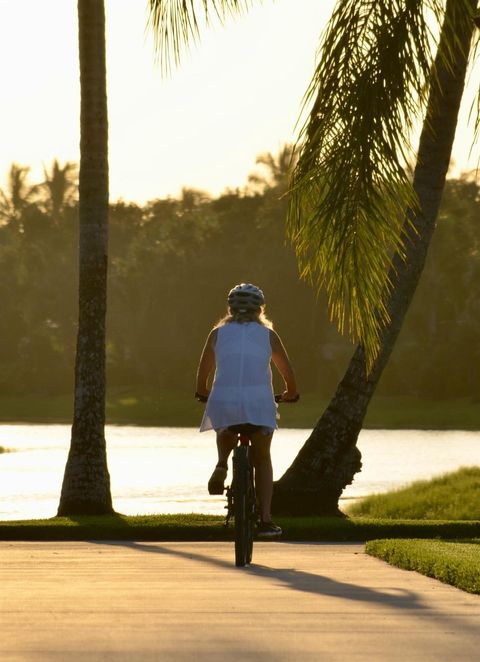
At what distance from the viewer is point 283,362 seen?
986 cm

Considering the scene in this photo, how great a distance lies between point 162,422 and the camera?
236 ft

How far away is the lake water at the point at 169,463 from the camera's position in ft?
82.9

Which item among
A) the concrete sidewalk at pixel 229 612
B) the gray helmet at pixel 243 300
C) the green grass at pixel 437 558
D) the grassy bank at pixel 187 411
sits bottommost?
the concrete sidewalk at pixel 229 612

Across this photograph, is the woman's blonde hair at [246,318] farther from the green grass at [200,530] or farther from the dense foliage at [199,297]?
the dense foliage at [199,297]

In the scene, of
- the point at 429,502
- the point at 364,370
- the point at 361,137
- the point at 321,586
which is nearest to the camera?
the point at 321,586

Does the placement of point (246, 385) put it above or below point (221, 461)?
above

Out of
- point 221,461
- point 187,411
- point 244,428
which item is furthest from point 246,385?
point 187,411

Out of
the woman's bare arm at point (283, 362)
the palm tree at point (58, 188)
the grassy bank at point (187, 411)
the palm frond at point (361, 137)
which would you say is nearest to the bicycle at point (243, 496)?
the woman's bare arm at point (283, 362)

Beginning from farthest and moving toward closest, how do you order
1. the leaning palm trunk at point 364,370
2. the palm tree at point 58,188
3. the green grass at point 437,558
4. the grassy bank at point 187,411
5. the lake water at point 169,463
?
the palm tree at point 58,188, the grassy bank at point 187,411, the lake water at point 169,463, the leaning palm trunk at point 364,370, the green grass at point 437,558

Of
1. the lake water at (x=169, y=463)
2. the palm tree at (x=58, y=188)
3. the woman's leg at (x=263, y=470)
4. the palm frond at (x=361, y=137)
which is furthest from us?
the palm tree at (x=58, y=188)

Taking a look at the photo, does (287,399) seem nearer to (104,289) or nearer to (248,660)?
(248,660)

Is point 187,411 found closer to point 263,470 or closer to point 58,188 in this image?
point 58,188

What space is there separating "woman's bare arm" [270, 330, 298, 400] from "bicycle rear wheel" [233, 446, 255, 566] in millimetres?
603

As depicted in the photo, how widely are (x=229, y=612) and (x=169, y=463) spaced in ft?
102
